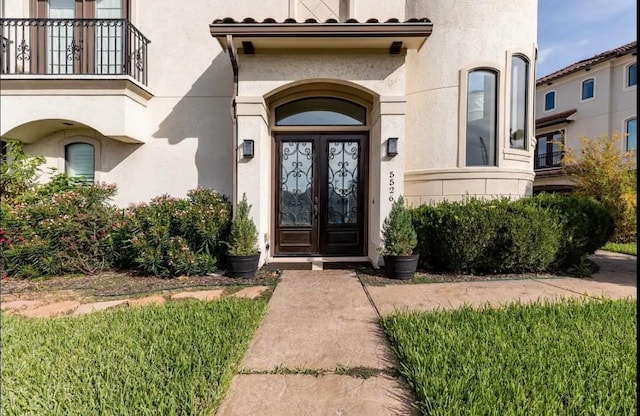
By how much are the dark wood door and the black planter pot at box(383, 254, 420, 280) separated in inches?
61.8

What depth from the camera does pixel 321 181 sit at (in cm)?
660

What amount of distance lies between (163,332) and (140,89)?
17.6ft

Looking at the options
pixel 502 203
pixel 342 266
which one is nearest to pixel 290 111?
pixel 342 266

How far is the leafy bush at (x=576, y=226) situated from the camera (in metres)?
5.28

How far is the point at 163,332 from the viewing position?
2992 mm

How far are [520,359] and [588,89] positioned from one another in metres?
21.2

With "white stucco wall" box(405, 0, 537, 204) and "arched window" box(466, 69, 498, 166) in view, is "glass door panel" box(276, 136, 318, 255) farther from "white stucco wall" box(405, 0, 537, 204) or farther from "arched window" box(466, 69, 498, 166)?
"arched window" box(466, 69, 498, 166)

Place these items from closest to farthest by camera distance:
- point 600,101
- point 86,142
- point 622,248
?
point 86,142, point 622,248, point 600,101

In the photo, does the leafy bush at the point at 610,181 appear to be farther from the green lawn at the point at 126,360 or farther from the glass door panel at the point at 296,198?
the green lawn at the point at 126,360

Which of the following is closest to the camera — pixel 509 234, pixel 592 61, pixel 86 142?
pixel 509 234

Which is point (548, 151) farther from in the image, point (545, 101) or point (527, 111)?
point (527, 111)

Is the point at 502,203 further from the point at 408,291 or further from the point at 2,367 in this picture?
the point at 2,367

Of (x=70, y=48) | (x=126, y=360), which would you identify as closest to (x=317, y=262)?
(x=126, y=360)

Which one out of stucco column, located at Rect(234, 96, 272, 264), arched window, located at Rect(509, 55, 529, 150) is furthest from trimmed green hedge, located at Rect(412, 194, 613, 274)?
stucco column, located at Rect(234, 96, 272, 264)
